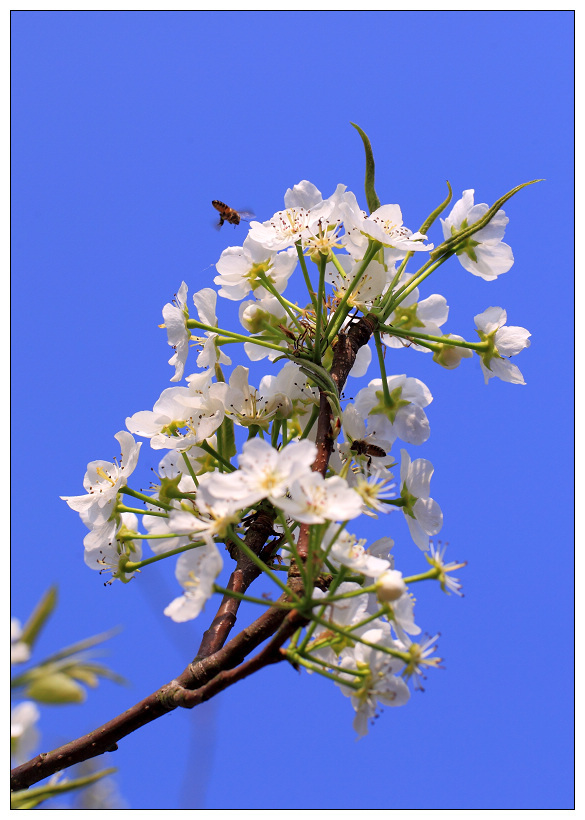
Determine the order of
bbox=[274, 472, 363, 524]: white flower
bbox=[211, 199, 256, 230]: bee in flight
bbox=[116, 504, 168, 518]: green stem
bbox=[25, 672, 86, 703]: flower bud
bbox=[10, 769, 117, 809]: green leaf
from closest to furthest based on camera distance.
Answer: bbox=[25, 672, 86, 703]: flower bud < bbox=[10, 769, 117, 809]: green leaf < bbox=[274, 472, 363, 524]: white flower < bbox=[116, 504, 168, 518]: green stem < bbox=[211, 199, 256, 230]: bee in flight

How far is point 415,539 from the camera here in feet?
4.66

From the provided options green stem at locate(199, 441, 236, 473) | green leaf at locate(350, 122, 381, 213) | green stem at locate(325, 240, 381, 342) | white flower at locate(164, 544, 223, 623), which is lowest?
white flower at locate(164, 544, 223, 623)

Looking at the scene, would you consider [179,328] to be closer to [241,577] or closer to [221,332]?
[221,332]

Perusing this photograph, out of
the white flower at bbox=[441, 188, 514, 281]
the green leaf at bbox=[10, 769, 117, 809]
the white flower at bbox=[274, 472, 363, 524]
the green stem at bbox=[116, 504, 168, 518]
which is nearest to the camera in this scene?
the green leaf at bbox=[10, 769, 117, 809]

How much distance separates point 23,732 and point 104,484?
69 cm

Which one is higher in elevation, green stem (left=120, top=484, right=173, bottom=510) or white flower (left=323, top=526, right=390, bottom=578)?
green stem (left=120, top=484, right=173, bottom=510)

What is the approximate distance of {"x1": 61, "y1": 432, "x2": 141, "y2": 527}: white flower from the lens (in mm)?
1396

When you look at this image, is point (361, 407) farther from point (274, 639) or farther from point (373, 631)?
point (274, 639)

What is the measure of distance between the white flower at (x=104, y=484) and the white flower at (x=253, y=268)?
0.42 meters

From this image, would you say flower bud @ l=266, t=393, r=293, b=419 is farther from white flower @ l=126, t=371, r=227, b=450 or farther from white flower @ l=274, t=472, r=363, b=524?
white flower @ l=274, t=472, r=363, b=524

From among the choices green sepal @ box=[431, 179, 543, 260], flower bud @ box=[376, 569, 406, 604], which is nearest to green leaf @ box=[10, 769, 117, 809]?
flower bud @ box=[376, 569, 406, 604]

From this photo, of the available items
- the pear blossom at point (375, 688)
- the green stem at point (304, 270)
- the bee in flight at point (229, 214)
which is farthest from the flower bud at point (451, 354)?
the bee in flight at point (229, 214)

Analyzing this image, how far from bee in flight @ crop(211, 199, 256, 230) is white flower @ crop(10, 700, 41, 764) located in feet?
5.83
